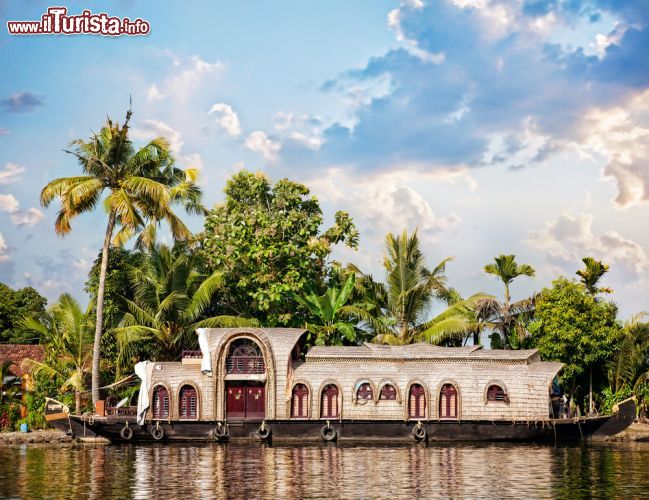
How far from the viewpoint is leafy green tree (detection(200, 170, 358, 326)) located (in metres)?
31.0

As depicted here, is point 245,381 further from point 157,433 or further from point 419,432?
point 419,432

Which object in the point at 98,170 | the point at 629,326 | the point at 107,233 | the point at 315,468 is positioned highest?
the point at 98,170

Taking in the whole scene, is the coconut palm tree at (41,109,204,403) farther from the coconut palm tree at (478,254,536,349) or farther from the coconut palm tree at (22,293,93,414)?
the coconut palm tree at (478,254,536,349)

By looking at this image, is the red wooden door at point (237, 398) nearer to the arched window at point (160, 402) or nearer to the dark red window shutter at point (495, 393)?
the arched window at point (160, 402)

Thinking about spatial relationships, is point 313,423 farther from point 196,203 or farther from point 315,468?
point 196,203

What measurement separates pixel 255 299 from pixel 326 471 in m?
13.2

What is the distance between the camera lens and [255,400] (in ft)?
87.9

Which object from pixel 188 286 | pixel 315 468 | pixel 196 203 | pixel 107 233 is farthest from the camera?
pixel 196 203

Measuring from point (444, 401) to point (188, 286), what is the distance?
1025 cm

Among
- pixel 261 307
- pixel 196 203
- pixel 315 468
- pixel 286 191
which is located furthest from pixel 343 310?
pixel 315 468

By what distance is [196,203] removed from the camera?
112 feet

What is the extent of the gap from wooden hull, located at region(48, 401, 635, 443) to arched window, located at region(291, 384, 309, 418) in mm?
376

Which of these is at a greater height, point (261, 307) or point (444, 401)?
point (261, 307)

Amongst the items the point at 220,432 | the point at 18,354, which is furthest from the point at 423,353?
the point at 18,354
